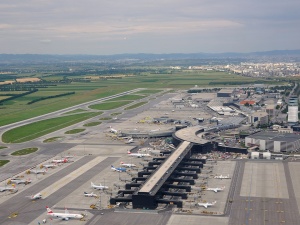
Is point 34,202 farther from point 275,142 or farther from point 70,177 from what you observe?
point 275,142

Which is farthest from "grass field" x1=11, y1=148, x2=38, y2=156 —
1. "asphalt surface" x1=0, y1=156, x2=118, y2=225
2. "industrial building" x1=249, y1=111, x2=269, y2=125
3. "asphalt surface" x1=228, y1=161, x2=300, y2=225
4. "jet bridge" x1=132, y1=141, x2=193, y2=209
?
"industrial building" x1=249, y1=111, x2=269, y2=125

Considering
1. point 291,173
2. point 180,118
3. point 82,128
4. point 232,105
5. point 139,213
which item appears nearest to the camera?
point 139,213

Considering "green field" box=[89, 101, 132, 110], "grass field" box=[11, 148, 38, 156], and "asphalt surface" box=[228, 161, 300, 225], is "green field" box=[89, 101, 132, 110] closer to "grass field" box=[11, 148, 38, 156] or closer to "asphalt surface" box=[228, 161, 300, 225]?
"grass field" box=[11, 148, 38, 156]

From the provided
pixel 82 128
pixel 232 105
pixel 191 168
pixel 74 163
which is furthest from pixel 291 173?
pixel 232 105

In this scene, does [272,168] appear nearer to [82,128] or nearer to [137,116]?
[82,128]

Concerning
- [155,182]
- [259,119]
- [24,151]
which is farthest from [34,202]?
[259,119]

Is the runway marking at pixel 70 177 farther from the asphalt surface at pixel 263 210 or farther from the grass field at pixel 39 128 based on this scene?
the grass field at pixel 39 128

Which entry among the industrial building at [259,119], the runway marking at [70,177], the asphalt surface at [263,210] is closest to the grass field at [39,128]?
the runway marking at [70,177]
